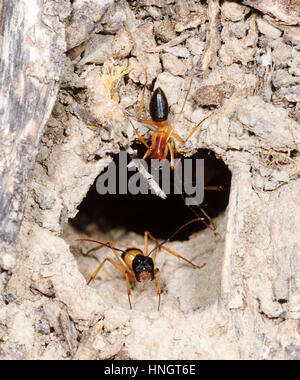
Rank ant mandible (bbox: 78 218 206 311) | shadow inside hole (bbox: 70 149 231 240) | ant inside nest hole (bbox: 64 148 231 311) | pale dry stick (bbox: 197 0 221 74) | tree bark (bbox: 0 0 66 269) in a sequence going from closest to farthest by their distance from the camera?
tree bark (bbox: 0 0 66 269) → pale dry stick (bbox: 197 0 221 74) → ant inside nest hole (bbox: 64 148 231 311) → ant mandible (bbox: 78 218 206 311) → shadow inside hole (bbox: 70 149 231 240)

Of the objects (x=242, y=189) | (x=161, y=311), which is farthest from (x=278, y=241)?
(x=161, y=311)

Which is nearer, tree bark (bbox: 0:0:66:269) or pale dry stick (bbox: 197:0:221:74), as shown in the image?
tree bark (bbox: 0:0:66:269)

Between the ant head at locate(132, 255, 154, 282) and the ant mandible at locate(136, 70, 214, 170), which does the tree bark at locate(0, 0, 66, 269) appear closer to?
the ant mandible at locate(136, 70, 214, 170)

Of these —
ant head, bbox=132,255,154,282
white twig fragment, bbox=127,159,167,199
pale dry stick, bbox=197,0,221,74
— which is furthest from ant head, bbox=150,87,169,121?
ant head, bbox=132,255,154,282

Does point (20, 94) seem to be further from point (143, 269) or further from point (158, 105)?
point (143, 269)

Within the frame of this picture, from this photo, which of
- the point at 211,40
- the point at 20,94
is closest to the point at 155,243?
the point at 211,40

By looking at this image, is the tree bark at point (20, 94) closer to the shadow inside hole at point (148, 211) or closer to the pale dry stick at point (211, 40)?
the pale dry stick at point (211, 40)

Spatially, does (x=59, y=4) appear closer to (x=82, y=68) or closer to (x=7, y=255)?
(x=82, y=68)
